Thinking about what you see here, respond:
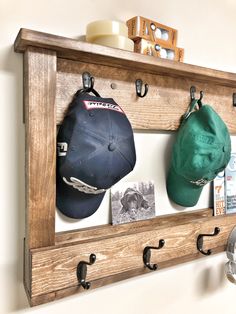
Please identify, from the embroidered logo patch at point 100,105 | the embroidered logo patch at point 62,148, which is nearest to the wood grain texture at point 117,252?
the embroidered logo patch at point 62,148

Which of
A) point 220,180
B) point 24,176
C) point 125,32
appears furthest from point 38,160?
point 220,180

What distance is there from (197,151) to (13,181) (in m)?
0.51

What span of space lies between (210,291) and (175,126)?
643 millimetres

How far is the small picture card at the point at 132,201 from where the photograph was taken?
0.86 metres

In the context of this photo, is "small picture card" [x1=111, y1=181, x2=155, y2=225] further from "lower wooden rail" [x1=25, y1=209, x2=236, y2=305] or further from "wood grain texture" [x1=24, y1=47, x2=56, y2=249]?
"wood grain texture" [x1=24, y1=47, x2=56, y2=249]

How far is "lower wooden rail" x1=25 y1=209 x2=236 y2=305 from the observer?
702mm

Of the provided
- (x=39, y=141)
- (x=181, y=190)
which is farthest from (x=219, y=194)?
(x=39, y=141)

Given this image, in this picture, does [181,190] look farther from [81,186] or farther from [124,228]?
[81,186]

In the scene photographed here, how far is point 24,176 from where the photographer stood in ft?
2.38

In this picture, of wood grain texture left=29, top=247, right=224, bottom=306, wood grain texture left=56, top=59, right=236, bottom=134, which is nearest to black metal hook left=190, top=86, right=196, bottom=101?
wood grain texture left=56, top=59, right=236, bottom=134

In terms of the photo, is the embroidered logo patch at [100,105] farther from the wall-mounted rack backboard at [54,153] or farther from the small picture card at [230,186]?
the small picture card at [230,186]

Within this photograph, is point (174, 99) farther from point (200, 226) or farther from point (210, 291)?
point (210, 291)

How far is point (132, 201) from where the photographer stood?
0.88 metres

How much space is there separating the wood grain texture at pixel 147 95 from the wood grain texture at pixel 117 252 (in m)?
0.32
